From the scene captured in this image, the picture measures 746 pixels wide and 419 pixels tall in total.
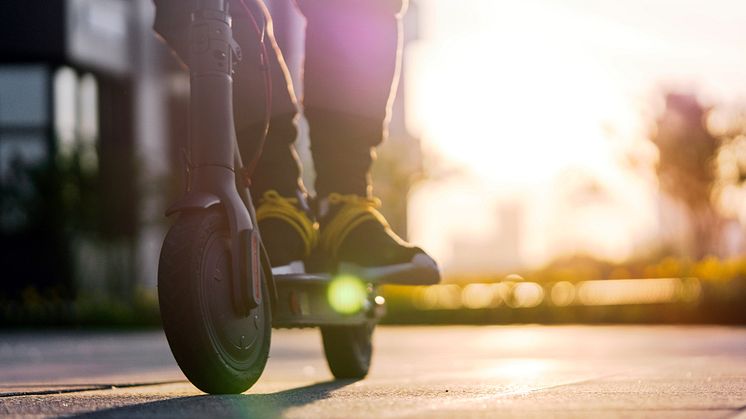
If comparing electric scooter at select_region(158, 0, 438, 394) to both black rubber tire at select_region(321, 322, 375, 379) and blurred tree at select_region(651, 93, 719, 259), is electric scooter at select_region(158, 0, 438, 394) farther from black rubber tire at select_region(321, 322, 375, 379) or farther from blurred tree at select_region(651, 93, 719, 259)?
blurred tree at select_region(651, 93, 719, 259)

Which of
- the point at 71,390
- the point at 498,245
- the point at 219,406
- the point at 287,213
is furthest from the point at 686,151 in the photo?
the point at 498,245

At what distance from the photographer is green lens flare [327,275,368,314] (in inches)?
170

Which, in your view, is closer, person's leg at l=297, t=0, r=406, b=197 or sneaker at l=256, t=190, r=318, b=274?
sneaker at l=256, t=190, r=318, b=274

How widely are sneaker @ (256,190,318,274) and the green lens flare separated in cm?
17

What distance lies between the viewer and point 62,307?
966 inches

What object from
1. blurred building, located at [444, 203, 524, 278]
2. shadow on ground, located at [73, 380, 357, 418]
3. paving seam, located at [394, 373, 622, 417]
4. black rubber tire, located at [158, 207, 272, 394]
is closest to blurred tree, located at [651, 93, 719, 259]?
paving seam, located at [394, 373, 622, 417]

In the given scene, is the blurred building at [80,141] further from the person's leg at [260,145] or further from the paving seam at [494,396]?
the paving seam at [494,396]

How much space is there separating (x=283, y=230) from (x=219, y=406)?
3.56 ft

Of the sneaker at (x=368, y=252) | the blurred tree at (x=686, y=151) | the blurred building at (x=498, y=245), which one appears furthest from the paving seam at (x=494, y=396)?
the blurred building at (x=498, y=245)

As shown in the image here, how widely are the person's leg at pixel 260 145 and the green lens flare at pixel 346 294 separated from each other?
17 centimetres

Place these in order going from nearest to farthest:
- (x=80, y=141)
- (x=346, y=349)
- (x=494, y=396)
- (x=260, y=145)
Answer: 1. (x=494, y=396)
2. (x=260, y=145)
3. (x=346, y=349)
4. (x=80, y=141)

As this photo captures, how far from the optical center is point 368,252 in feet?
14.1

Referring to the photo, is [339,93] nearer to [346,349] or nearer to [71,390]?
[346,349]

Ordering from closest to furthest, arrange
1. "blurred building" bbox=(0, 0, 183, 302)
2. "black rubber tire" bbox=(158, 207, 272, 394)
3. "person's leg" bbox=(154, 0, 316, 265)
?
"black rubber tire" bbox=(158, 207, 272, 394) < "person's leg" bbox=(154, 0, 316, 265) < "blurred building" bbox=(0, 0, 183, 302)
